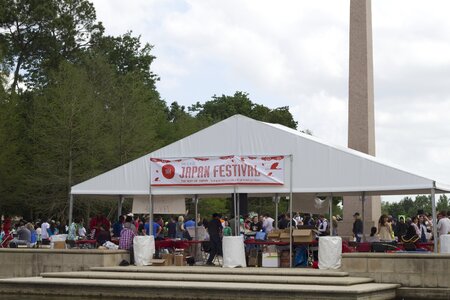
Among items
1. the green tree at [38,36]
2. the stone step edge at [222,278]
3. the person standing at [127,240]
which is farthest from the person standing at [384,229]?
the green tree at [38,36]

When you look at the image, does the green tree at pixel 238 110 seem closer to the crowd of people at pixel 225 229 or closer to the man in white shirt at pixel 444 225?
the crowd of people at pixel 225 229

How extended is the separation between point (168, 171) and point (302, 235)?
3966mm

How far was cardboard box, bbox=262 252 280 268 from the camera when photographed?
22734mm

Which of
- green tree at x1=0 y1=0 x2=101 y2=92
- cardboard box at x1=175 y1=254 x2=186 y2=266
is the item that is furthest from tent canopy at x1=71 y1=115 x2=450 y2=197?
green tree at x1=0 y1=0 x2=101 y2=92

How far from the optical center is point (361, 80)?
2936 centimetres

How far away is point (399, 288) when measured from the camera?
19641 mm

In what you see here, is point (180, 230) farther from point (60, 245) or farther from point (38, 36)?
point (38, 36)

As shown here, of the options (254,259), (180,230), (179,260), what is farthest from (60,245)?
(254,259)

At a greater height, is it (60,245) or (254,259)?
(60,245)

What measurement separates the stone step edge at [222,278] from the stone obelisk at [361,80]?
9656mm

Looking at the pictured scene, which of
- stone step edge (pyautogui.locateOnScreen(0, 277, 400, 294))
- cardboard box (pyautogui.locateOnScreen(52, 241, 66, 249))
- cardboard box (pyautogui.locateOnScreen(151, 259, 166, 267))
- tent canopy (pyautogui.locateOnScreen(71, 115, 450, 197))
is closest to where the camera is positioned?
stone step edge (pyautogui.locateOnScreen(0, 277, 400, 294))

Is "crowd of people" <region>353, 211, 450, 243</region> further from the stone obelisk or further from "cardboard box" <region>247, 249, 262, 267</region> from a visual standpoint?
the stone obelisk

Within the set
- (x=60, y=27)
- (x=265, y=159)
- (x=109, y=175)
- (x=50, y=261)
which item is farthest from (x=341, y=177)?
(x=60, y=27)

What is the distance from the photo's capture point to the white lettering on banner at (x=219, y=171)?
2258cm
